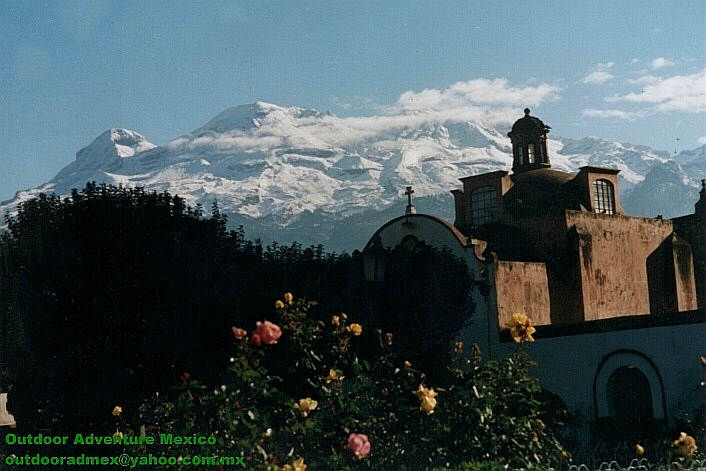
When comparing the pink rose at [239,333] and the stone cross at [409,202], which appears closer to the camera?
the pink rose at [239,333]

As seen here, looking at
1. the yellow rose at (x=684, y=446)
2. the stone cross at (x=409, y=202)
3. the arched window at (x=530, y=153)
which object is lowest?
the yellow rose at (x=684, y=446)

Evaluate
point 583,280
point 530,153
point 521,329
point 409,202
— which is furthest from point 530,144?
point 521,329

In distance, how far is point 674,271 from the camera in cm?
2812

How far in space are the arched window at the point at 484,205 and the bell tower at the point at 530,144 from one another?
8.86 ft

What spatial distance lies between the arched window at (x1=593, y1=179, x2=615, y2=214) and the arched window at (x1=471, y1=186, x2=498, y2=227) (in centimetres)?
414

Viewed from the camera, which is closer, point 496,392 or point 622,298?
point 496,392

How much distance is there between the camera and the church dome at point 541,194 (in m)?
28.3

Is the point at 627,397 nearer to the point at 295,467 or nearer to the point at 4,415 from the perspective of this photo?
the point at 295,467

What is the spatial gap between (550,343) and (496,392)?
10555mm

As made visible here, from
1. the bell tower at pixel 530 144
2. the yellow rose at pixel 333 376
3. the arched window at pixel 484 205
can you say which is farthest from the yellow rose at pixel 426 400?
the bell tower at pixel 530 144

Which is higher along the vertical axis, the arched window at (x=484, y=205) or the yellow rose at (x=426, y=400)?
the arched window at (x=484, y=205)

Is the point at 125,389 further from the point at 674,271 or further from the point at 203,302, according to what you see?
the point at 674,271

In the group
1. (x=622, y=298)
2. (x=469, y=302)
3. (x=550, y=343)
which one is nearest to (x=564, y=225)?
(x=622, y=298)

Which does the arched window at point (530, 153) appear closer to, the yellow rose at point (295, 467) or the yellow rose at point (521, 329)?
the yellow rose at point (521, 329)
